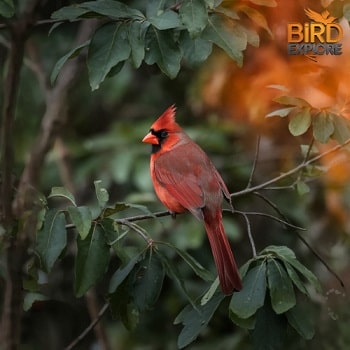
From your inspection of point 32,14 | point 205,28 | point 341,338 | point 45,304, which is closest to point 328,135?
point 205,28

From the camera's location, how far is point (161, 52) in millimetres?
→ 2488

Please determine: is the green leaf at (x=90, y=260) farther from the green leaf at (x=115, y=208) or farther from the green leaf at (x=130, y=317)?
the green leaf at (x=130, y=317)

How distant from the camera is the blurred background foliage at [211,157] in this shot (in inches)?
165

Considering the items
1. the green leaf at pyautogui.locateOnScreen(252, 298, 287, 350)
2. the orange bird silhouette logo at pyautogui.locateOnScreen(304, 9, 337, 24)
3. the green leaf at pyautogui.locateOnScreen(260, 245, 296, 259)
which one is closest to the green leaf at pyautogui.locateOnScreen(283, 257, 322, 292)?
the green leaf at pyautogui.locateOnScreen(260, 245, 296, 259)

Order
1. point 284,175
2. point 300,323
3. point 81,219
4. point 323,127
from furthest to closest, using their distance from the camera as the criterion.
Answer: point 284,175 < point 323,127 < point 300,323 < point 81,219

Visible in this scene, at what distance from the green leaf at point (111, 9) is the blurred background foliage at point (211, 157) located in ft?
4.36

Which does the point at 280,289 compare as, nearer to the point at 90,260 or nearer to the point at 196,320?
the point at 196,320

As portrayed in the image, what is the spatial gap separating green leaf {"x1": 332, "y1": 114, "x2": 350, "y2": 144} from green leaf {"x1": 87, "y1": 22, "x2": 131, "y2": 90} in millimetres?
648

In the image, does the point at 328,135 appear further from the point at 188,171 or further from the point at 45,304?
the point at 45,304

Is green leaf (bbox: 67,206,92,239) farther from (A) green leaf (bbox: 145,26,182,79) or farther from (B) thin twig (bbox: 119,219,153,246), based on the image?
(A) green leaf (bbox: 145,26,182,79)

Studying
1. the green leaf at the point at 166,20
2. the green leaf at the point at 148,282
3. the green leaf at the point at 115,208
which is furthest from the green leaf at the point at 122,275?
the green leaf at the point at 166,20

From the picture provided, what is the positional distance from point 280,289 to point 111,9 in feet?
2.79

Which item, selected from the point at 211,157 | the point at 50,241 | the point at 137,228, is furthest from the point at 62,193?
the point at 211,157

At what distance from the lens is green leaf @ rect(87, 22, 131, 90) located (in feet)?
7.90
